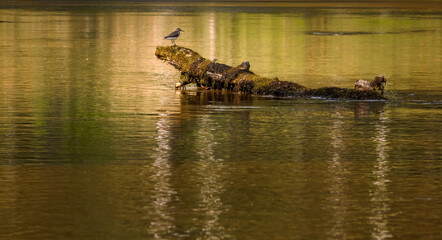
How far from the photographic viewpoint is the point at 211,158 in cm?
1759

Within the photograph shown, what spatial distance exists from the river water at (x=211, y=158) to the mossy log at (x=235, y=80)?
0.48 m

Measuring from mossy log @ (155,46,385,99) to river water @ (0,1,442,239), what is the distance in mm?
478

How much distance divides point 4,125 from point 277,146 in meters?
6.12

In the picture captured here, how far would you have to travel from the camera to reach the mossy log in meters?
26.9

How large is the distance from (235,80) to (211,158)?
11.1 meters

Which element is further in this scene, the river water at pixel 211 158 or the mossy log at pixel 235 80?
the mossy log at pixel 235 80

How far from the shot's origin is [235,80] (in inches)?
1125

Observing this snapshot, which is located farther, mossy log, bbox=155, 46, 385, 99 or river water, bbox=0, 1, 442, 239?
mossy log, bbox=155, 46, 385, 99

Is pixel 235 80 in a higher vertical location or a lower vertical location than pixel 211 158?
higher

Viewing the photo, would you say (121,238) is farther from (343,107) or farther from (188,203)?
(343,107)

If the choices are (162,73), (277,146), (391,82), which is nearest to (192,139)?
(277,146)

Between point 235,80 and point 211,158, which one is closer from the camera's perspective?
point 211,158

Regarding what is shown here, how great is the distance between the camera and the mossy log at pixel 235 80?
26.9 m

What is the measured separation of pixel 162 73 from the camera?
117 ft
